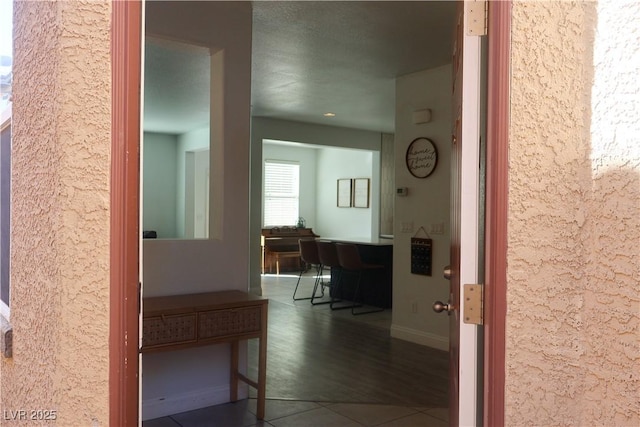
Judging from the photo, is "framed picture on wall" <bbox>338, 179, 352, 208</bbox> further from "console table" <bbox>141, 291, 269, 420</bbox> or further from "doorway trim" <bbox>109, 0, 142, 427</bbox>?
"doorway trim" <bbox>109, 0, 142, 427</bbox>

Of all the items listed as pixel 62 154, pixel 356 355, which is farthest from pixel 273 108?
pixel 62 154

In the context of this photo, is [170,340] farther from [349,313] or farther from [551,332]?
[349,313]

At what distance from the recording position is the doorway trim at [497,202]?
1.13 m

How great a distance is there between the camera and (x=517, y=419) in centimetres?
114

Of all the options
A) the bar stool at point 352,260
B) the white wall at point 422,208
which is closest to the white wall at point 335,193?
the bar stool at point 352,260

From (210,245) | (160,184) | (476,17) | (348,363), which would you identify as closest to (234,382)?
(210,245)

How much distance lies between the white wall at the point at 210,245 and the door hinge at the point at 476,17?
2.14 meters

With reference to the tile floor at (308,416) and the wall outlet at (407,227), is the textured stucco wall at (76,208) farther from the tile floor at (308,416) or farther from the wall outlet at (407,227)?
the wall outlet at (407,227)

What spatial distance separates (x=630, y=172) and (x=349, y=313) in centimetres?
510

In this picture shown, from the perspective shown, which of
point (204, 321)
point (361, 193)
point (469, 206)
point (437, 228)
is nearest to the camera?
point (469, 206)

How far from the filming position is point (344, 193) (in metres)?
10.4

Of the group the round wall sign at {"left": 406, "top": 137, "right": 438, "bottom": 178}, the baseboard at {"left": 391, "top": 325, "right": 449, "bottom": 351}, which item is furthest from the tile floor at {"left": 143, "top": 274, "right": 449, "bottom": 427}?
the round wall sign at {"left": 406, "top": 137, "right": 438, "bottom": 178}

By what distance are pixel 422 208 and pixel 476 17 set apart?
3.67m

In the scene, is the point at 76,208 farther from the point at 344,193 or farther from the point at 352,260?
the point at 344,193
